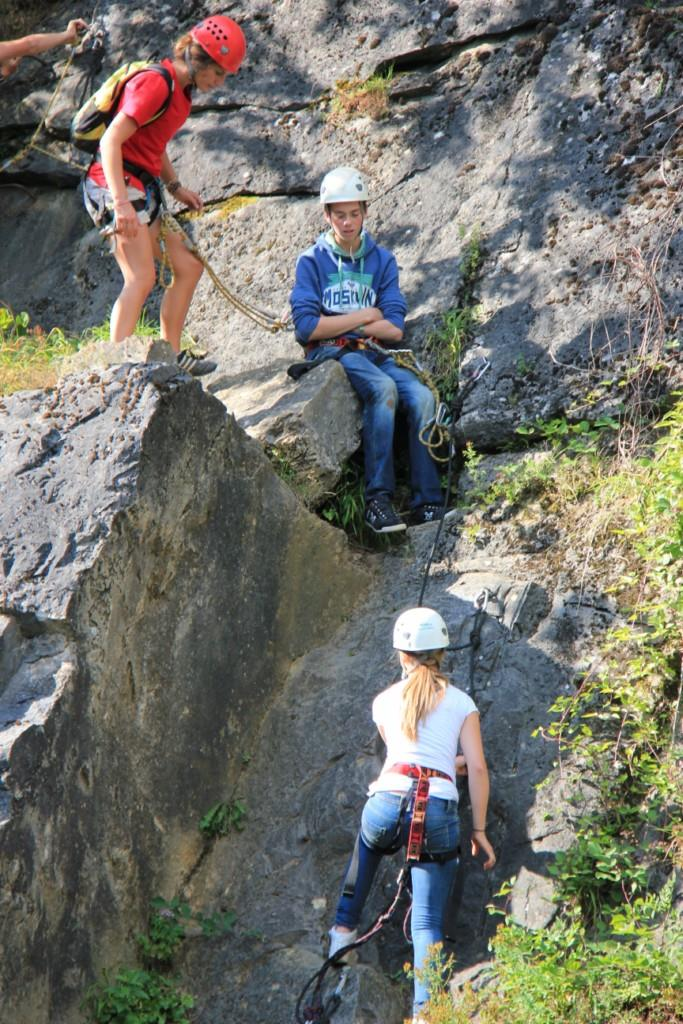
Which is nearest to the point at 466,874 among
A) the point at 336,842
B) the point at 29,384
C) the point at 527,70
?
the point at 336,842

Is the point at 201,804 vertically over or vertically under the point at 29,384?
under

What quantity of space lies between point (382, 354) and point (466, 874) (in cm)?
304

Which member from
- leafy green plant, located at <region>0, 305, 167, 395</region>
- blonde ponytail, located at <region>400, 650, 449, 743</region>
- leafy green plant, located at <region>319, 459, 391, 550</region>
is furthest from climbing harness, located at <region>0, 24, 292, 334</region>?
blonde ponytail, located at <region>400, 650, 449, 743</region>

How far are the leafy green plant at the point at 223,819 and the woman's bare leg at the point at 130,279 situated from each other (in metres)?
2.56

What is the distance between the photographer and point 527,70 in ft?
25.7

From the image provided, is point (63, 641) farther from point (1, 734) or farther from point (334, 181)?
point (334, 181)

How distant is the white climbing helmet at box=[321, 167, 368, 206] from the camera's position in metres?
6.90

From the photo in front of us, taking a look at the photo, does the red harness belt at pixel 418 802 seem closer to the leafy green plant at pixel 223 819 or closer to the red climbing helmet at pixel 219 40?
the leafy green plant at pixel 223 819

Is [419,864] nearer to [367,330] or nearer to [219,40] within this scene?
[367,330]

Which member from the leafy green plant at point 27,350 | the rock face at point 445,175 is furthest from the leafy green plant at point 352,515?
the leafy green plant at point 27,350

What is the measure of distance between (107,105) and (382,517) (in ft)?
8.53

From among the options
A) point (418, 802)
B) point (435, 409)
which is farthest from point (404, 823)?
point (435, 409)

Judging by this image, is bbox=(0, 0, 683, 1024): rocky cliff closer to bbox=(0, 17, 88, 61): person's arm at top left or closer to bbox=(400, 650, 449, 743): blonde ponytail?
bbox=(400, 650, 449, 743): blonde ponytail

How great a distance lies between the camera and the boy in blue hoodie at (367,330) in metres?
6.68
